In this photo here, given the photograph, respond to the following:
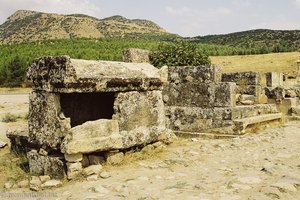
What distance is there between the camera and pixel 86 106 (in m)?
7.92

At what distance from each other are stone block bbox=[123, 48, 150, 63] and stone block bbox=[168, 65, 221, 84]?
767 mm

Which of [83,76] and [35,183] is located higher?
[83,76]

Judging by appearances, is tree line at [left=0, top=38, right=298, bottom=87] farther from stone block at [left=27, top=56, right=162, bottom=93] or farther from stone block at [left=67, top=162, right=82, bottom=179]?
stone block at [left=67, top=162, right=82, bottom=179]

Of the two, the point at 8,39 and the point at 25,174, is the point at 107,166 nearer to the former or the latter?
the point at 25,174

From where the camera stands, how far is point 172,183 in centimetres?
533

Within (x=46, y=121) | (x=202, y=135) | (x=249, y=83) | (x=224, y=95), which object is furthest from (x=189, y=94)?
(x=46, y=121)

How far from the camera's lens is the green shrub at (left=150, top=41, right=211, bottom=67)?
1350 centimetres

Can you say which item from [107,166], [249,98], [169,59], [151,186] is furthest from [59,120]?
[169,59]

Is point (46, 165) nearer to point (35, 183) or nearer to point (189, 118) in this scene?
point (35, 183)

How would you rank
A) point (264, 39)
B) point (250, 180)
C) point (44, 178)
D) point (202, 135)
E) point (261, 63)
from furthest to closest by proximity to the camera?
point (264, 39)
point (261, 63)
point (202, 135)
point (44, 178)
point (250, 180)

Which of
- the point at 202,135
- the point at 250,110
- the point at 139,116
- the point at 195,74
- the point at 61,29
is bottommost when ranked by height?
the point at 202,135

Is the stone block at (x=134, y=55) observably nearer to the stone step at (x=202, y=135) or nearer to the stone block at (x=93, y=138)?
the stone step at (x=202, y=135)

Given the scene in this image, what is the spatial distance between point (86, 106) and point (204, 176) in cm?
321

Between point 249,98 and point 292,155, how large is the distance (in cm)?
476
